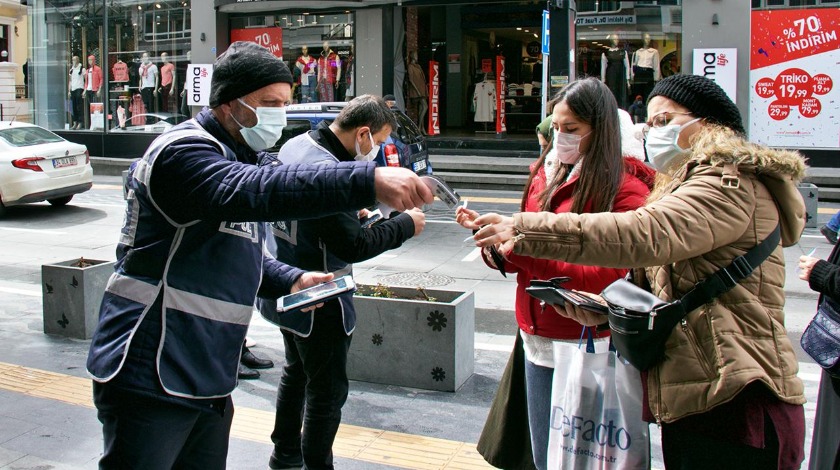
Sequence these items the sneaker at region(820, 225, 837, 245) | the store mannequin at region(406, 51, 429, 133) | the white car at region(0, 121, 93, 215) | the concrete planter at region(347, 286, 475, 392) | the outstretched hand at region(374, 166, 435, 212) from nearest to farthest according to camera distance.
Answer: the outstretched hand at region(374, 166, 435, 212)
the sneaker at region(820, 225, 837, 245)
the concrete planter at region(347, 286, 475, 392)
the white car at region(0, 121, 93, 215)
the store mannequin at region(406, 51, 429, 133)

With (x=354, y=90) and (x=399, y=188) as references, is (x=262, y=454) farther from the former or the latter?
(x=354, y=90)

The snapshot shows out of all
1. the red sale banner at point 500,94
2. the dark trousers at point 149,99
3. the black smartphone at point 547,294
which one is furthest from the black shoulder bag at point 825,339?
the dark trousers at point 149,99

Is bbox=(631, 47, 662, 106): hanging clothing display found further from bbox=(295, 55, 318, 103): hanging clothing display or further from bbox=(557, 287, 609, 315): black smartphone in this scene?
bbox=(557, 287, 609, 315): black smartphone

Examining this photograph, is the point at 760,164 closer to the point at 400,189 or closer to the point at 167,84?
the point at 400,189

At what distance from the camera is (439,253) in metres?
10.6

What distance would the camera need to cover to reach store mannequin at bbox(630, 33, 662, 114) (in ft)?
62.6

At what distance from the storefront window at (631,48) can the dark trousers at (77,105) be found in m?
13.5

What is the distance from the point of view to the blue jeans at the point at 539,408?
10.1 feet

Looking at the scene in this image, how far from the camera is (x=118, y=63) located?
2353 cm

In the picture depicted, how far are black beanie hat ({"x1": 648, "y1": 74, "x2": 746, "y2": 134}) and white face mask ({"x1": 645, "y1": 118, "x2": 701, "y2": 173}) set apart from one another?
1.7 inches

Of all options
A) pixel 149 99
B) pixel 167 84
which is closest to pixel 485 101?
pixel 167 84

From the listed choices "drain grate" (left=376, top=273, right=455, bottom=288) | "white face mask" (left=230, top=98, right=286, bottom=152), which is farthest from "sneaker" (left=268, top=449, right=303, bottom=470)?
"drain grate" (left=376, top=273, right=455, bottom=288)

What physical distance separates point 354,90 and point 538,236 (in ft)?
64.4

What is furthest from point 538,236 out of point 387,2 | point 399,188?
point 387,2
